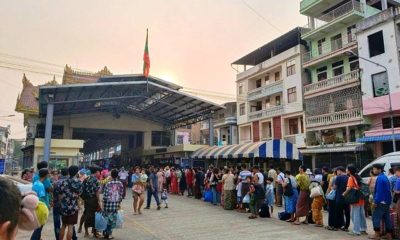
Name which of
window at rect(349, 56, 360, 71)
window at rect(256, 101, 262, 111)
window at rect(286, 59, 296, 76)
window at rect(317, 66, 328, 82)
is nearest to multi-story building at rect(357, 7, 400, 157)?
window at rect(349, 56, 360, 71)

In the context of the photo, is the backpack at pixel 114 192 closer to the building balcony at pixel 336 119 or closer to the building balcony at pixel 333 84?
the building balcony at pixel 336 119

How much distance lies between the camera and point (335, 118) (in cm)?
2386

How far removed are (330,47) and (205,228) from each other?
70.5 feet

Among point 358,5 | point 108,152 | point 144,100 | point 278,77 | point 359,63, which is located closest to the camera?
point 359,63

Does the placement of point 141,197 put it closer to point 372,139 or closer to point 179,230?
point 179,230

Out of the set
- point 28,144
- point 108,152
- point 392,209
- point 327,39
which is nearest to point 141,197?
point 392,209

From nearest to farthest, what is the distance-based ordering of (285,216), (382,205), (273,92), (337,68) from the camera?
(382,205) → (285,216) → (337,68) → (273,92)

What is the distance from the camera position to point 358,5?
79.5 feet

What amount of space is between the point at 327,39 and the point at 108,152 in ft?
162

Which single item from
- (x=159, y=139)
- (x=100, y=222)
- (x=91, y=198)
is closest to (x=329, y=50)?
(x=159, y=139)

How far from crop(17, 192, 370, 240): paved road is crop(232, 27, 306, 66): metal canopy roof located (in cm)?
2131

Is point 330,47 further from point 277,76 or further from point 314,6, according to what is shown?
point 277,76

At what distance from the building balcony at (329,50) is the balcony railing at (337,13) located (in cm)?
167

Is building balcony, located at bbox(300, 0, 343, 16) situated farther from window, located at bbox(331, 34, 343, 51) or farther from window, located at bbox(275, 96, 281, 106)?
window, located at bbox(275, 96, 281, 106)
